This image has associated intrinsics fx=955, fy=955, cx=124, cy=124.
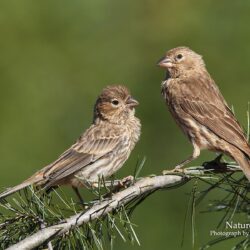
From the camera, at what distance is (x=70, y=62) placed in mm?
12430

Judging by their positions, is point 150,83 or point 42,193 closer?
point 42,193

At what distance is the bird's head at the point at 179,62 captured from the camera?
7977mm

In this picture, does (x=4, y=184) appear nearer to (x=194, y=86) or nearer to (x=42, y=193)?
(x=194, y=86)

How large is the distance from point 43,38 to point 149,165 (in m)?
2.98

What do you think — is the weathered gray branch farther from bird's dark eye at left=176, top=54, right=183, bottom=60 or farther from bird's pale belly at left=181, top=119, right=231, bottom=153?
bird's dark eye at left=176, top=54, right=183, bottom=60

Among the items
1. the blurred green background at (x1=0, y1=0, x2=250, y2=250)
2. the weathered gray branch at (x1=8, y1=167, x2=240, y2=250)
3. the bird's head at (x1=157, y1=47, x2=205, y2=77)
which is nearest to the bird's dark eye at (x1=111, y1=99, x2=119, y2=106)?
the bird's head at (x1=157, y1=47, x2=205, y2=77)

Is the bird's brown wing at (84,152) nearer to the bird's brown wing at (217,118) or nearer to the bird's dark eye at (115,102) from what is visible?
the bird's dark eye at (115,102)

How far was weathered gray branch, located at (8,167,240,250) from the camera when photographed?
4.91m

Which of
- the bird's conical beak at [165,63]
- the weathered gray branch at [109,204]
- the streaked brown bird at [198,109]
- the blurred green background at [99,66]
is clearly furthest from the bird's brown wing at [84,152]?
the blurred green background at [99,66]

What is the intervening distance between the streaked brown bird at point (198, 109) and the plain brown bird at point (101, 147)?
1.19ft

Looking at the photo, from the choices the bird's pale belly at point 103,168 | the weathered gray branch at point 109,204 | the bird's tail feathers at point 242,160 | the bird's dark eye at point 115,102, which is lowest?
the bird's tail feathers at point 242,160

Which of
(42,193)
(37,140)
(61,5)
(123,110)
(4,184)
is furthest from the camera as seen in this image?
(61,5)

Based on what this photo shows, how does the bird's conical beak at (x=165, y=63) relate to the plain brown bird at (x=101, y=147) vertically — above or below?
above

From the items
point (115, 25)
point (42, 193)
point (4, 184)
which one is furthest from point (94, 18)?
point (42, 193)
